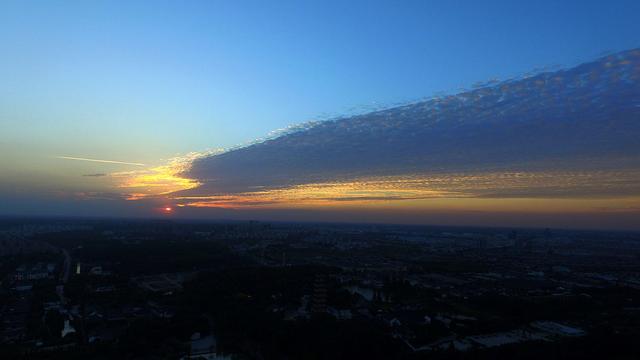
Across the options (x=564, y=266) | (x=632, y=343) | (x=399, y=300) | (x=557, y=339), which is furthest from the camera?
(x=564, y=266)

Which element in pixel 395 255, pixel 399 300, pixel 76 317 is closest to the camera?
pixel 76 317

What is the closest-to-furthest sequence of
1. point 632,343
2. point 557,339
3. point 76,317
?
point 632,343
point 557,339
point 76,317

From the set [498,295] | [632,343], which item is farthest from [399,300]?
[632,343]

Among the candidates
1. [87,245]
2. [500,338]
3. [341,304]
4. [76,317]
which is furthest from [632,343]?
[87,245]

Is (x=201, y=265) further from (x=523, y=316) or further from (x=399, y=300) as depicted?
(x=523, y=316)

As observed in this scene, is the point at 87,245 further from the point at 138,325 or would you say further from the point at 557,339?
the point at 557,339

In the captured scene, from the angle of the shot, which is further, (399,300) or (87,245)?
(87,245)

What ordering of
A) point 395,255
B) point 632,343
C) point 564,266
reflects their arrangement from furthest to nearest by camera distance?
1. point 395,255
2. point 564,266
3. point 632,343

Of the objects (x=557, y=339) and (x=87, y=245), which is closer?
(x=557, y=339)
